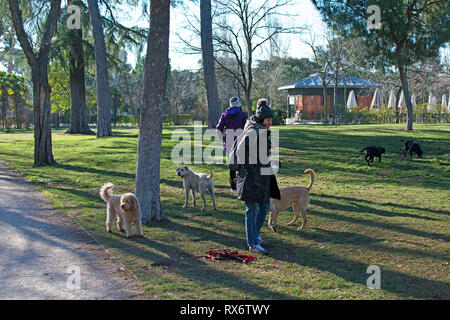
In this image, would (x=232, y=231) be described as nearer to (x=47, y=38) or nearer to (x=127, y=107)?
(x=47, y=38)

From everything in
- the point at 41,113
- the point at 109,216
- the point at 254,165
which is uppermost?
the point at 41,113

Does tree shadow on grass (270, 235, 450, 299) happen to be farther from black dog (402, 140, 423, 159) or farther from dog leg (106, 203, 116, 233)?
black dog (402, 140, 423, 159)

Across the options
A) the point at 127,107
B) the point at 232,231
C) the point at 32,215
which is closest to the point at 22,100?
the point at 127,107

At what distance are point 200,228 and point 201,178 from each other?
1396mm

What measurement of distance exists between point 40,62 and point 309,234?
433 inches

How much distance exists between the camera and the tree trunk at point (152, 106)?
23.1 ft

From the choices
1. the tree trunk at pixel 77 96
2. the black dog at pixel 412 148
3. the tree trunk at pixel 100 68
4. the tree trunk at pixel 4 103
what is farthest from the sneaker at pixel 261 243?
the tree trunk at pixel 4 103

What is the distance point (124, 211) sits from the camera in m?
6.40

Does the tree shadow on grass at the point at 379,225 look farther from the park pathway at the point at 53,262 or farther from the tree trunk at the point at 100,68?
the tree trunk at the point at 100,68

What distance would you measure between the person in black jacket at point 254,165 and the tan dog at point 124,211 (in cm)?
172

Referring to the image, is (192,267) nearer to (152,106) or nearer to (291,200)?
(291,200)

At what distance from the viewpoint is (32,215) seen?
8.00m

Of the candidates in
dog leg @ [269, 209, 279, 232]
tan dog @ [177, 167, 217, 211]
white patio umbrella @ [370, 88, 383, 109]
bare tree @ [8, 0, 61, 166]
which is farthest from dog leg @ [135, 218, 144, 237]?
white patio umbrella @ [370, 88, 383, 109]

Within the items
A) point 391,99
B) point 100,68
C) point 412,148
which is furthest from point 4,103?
point 412,148
